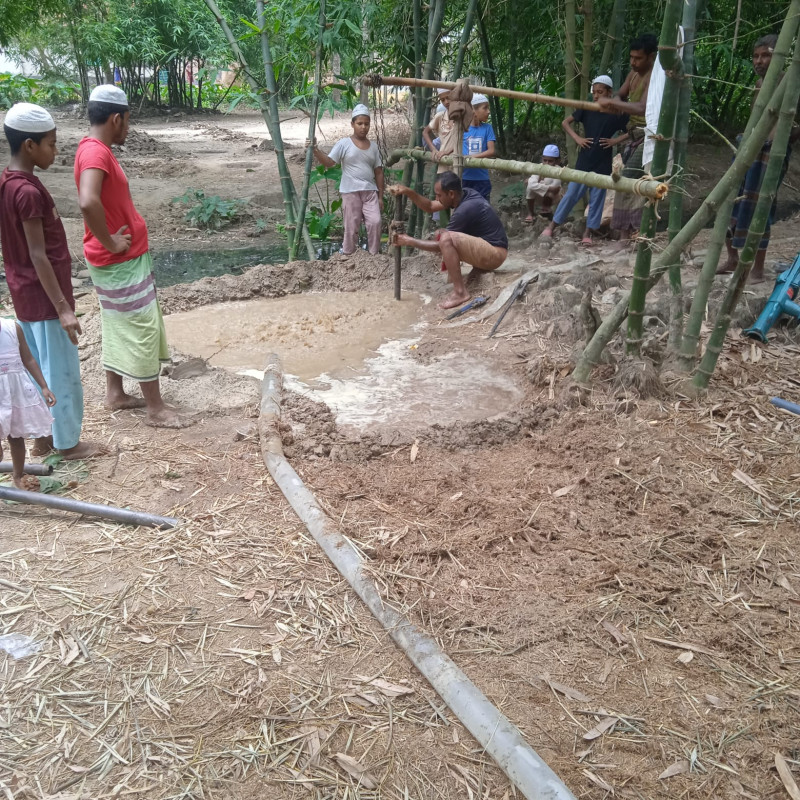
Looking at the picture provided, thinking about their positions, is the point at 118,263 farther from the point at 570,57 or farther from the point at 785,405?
the point at 570,57

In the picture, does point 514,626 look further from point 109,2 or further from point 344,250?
point 109,2

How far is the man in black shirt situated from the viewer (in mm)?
5688

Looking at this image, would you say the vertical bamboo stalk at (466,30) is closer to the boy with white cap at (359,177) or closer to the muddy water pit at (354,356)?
the boy with white cap at (359,177)

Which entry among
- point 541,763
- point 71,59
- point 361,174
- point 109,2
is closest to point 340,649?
point 541,763

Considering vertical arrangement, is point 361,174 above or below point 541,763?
above

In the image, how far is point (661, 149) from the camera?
11.2 ft

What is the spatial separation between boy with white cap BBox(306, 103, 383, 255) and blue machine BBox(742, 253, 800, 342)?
404 cm

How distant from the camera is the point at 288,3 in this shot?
7.04 meters

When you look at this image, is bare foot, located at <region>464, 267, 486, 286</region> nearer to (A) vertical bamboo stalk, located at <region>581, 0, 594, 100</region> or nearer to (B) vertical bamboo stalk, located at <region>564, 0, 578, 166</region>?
(B) vertical bamboo stalk, located at <region>564, 0, 578, 166</region>

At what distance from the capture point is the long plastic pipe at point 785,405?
3.51 metres

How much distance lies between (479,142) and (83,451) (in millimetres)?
4667

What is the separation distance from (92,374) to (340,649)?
300cm

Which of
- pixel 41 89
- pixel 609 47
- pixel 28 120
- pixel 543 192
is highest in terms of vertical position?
pixel 609 47

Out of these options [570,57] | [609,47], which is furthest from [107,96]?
[609,47]
